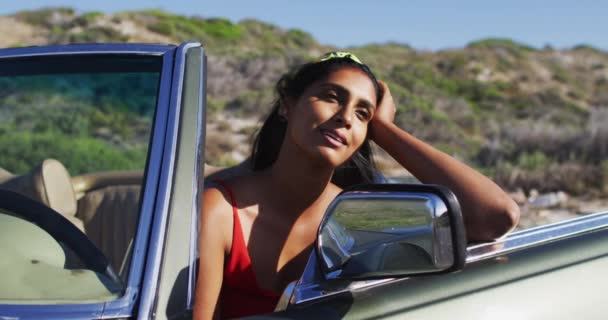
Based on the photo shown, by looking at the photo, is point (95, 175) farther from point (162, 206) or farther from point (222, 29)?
point (222, 29)

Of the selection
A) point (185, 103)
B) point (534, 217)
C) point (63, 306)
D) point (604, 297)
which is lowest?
point (534, 217)

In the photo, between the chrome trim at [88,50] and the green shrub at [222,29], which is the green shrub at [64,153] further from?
the green shrub at [222,29]

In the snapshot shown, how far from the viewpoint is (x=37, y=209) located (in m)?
1.98

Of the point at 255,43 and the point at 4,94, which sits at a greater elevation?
the point at 4,94

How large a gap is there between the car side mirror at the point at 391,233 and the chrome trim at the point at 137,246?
36cm

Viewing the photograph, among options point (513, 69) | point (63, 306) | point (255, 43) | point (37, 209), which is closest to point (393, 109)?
point (37, 209)

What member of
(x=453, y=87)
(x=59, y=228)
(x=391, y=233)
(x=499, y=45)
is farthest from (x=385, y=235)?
(x=499, y=45)

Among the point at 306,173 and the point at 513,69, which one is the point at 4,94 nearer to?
the point at 306,173

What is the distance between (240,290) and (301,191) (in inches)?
13.2

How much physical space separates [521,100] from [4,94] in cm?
3151

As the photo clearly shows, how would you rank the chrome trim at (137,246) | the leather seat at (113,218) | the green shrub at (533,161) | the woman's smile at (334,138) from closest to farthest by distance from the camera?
the chrome trim at (137,246)
the leather seat at (113,218)
the woman's smile at (334,138)
the green shrub at (533,161)

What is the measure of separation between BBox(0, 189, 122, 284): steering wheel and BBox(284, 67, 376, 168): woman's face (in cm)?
61

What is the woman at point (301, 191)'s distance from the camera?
2.10m

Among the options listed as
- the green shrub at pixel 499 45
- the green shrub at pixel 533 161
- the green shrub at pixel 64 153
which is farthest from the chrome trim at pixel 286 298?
the green shrub at pixel 499 45
